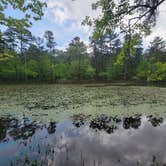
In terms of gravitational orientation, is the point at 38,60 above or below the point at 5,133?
above

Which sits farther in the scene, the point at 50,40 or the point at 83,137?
the point at 50,40

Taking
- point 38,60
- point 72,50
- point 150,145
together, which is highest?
point 72,50

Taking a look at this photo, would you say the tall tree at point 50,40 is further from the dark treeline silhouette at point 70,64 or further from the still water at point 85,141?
the still water at point 85,141

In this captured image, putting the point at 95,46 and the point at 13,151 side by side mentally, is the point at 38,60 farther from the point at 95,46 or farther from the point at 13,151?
the point at 13,151

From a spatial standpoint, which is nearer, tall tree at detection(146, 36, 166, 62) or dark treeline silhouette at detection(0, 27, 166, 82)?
dark treeline silhouette at detection(0, 27, 166, 82)

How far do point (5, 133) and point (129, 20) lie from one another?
560 centimetres

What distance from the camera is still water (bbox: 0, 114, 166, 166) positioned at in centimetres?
478

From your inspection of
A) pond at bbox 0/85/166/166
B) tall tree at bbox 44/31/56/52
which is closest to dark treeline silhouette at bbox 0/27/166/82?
tall tree at bbox 44/31/56/52

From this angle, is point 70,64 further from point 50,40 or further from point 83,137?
point 83,137

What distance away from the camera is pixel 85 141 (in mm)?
6250

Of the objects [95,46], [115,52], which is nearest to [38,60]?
[95,46]

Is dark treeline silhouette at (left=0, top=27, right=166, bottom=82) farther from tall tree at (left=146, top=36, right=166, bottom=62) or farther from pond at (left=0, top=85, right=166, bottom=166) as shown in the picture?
pond at (left=0, top=85, right=166, bottom=166)

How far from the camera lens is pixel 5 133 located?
277 inches

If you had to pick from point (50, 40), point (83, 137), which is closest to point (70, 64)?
point (50, 40)
